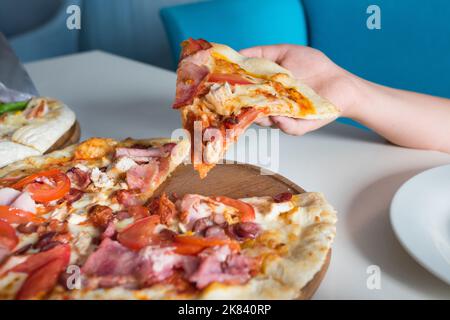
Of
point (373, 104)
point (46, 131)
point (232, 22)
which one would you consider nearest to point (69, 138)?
point (46, 131)

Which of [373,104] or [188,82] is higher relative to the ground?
[188,82]

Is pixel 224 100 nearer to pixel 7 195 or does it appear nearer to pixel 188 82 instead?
pixel 188 82

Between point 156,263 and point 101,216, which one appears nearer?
point 156,263

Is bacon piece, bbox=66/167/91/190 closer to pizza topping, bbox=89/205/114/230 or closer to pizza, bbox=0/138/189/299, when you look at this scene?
pizza, bbox=0/138/189/299

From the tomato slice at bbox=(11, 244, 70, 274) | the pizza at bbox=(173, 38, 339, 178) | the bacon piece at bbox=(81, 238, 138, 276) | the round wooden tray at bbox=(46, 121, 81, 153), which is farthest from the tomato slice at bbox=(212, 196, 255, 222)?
the round wooden tray at bbox=(46, 121, 81, 153)

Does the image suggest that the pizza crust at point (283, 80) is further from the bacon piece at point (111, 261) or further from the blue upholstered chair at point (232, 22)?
the blue upholstered chair at point (232, 22)

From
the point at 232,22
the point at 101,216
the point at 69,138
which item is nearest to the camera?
the point at 101,216
